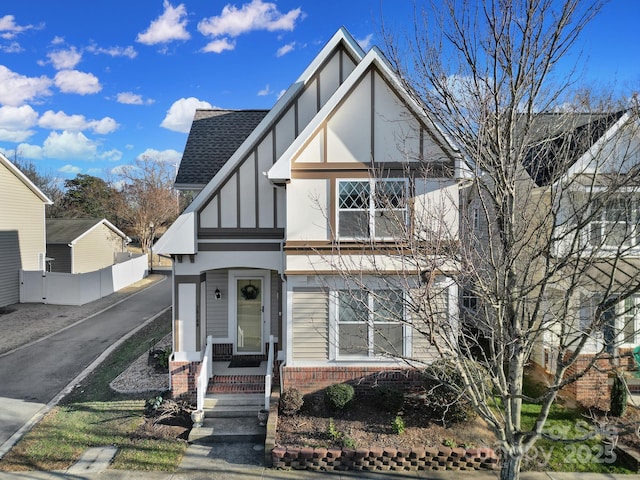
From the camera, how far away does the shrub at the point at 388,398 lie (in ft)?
29.7

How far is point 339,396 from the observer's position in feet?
29.7

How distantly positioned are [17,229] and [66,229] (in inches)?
294

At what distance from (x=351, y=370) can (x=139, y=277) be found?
27055 mm

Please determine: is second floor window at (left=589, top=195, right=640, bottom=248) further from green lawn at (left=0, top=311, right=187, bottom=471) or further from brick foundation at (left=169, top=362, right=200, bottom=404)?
brick foundation at (left=169, top=362, right=200, bottom=404)

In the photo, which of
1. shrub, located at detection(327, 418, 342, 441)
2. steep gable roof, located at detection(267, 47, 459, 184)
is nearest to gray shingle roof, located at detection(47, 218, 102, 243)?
steep gable roof, located at detection(267, 47, 459, 184)

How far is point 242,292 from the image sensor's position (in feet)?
39.3

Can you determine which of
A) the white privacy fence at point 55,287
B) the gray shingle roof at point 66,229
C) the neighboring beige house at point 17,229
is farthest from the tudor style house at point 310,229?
the gray shingle roof at point 66,229

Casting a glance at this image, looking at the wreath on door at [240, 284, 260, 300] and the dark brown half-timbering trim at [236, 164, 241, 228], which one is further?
the wreath on door at [240, 284, 260, 300]

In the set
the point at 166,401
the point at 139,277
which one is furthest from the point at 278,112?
the point at 139,277

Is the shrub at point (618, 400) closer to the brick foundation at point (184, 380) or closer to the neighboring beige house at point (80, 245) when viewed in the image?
the brick foundation at point (184, 380)

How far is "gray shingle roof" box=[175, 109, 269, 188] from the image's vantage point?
1293 cm

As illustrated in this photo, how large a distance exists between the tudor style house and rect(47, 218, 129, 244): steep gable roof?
21.9 meters

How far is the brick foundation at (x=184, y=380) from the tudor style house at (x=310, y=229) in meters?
0.03

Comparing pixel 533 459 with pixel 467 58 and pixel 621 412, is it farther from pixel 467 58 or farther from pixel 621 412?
pixel 467 58
